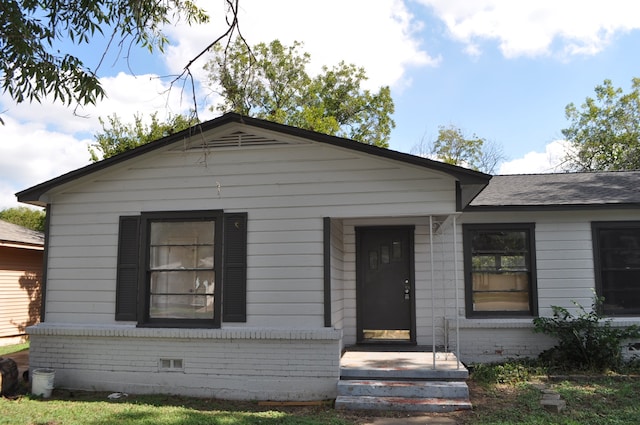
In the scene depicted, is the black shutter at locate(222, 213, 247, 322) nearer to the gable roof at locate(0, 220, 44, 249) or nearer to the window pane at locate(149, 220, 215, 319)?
the window pane at locate(149, 220, 215, 319)

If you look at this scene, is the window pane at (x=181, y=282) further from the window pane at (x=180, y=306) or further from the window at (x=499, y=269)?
the window at (x=499, y=269)

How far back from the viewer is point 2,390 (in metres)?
6.87

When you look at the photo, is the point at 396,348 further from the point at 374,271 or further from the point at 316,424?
the point at 316,424

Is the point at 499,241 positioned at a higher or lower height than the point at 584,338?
higher

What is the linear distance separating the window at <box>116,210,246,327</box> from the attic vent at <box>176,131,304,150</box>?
993 millimetres

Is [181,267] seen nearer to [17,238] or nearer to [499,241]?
[499,241]

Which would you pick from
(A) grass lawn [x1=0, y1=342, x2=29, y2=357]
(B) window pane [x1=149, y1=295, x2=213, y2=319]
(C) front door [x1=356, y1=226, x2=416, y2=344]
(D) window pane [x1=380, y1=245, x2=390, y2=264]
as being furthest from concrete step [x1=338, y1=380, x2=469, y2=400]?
(A) grass lawn [x1=0, y1=342, x2=29, y2=357]

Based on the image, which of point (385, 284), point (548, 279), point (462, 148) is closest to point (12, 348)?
point (385, 284)

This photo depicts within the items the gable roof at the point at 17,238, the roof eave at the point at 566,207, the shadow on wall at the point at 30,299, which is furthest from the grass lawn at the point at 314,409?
the shadow on wall at the point at 30,299

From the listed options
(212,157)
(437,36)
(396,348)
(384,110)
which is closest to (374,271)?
(396,348)

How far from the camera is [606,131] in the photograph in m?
28.4

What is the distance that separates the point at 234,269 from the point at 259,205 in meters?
0.97

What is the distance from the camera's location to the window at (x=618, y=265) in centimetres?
827

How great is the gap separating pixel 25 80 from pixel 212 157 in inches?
104
